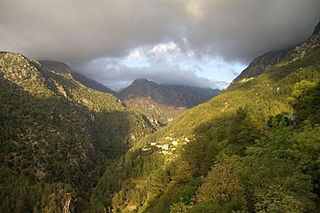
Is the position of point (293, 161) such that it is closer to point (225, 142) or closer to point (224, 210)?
point (224, 210)

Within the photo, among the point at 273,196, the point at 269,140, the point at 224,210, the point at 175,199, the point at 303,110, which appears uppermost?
the point at 303,110

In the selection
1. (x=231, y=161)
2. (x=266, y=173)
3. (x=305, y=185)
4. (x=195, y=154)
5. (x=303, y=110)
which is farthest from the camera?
(x=195, y=154)

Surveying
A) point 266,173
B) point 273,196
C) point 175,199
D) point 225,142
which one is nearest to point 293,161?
point 266,173

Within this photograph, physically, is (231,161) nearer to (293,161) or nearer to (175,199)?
(293,161)

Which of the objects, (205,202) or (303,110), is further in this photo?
(303,110)

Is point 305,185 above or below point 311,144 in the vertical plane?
below

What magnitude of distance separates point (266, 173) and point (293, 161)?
8811 millimetres

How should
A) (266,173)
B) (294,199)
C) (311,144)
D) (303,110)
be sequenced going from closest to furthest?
1. (294,199)
2. (266,173)
3. (311,144)
4. (303,110)

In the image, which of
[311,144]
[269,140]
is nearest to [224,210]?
[311,144]

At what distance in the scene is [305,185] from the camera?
56469 millimetres

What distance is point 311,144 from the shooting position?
6525cm

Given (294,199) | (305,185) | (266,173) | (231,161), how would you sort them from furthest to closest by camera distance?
(231,161)
(266,173)
(305,185)
(294,199)

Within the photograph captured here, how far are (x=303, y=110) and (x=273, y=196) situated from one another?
6134 cm

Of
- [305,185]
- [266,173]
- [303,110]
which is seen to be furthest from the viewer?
[303,110]
